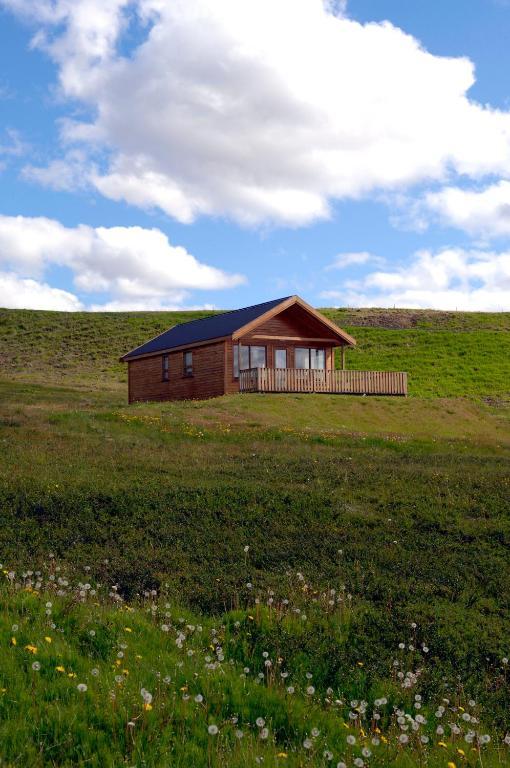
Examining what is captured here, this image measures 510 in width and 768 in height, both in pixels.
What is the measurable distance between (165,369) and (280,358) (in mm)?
7258

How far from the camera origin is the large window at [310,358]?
148ft

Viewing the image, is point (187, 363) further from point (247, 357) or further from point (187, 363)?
point (247, 357)

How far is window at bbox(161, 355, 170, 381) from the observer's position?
153ft

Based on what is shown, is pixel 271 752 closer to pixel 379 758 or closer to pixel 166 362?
pixel 379 758

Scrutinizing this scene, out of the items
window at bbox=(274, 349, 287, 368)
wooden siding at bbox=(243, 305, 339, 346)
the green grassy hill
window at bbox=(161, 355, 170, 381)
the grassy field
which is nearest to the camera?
the grassy field

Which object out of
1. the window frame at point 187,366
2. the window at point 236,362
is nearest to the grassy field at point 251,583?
the window at point 236,362

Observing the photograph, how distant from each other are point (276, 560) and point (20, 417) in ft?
55.5

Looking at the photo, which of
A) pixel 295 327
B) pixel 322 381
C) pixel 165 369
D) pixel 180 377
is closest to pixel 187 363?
pixel 180 377

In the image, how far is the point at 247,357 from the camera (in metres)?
43.4

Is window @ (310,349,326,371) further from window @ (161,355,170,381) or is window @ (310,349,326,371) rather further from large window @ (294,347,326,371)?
window @ (161,355,170,381)

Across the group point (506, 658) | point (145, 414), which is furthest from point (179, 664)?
point (145, 414)

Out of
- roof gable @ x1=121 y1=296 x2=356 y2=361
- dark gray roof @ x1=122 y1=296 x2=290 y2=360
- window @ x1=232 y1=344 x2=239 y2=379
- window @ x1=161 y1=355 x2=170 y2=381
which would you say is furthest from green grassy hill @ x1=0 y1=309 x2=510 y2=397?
window @ x1=232 y1=344 x2=239 y2=379

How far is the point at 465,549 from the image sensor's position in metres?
13.0

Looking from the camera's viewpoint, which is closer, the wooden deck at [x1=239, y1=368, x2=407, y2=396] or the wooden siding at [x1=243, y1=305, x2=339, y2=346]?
the wooden deck at [x1=239, y1=368, x2=407, y2=396]
